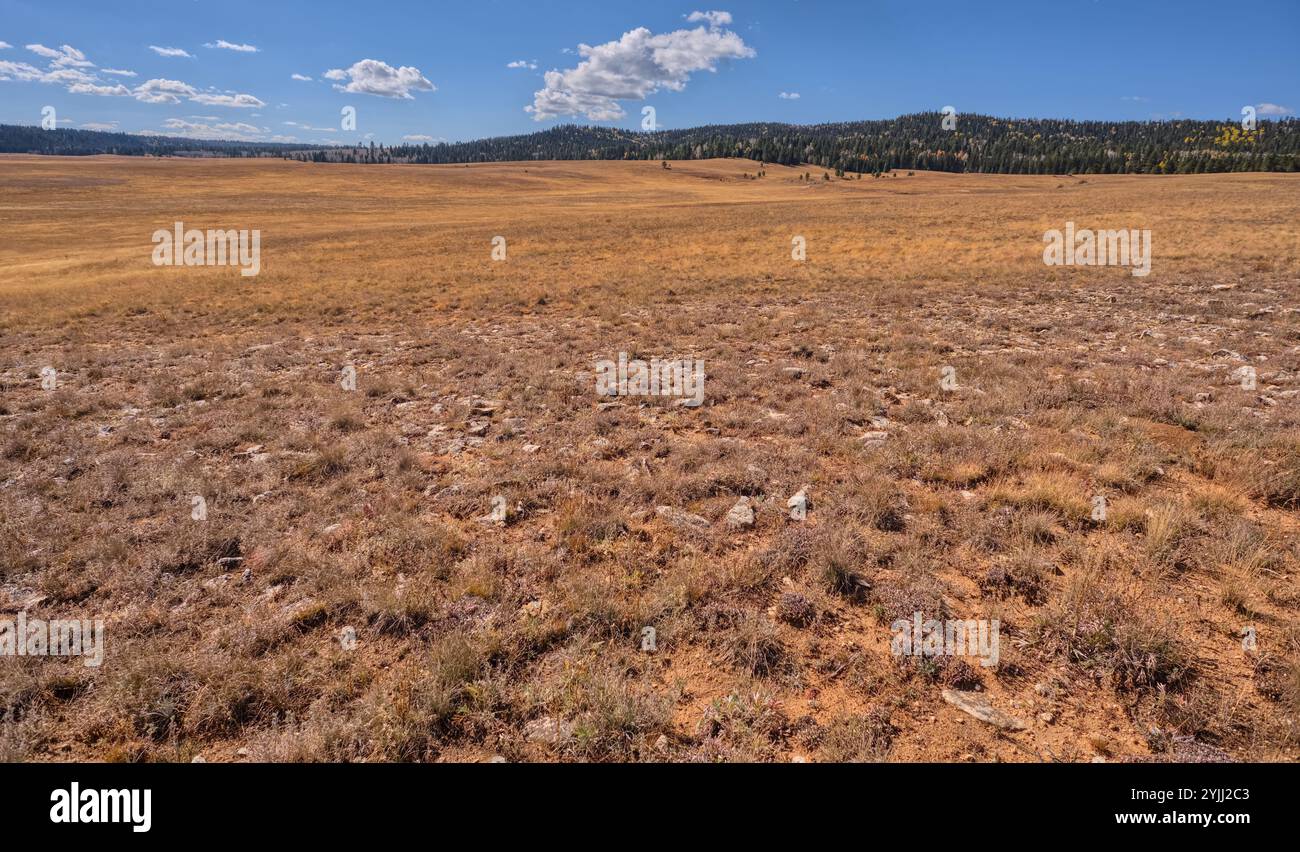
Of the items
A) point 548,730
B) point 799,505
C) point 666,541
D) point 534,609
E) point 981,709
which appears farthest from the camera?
point 799,505

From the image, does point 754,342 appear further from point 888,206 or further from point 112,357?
point 888,206

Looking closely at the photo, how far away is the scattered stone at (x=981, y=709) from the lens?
13.3 ft

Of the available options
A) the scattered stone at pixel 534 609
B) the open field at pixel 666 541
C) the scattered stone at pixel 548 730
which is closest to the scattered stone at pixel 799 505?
the open field at pixel 666 541

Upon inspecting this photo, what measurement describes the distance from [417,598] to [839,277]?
26.2m

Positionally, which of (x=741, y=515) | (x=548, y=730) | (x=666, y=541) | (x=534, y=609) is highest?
(x=741, y=515)

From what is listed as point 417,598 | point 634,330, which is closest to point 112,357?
point 634,330

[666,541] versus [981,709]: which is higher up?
[666,541]

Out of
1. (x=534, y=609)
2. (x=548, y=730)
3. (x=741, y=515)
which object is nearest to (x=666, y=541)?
(x=741, y=515)

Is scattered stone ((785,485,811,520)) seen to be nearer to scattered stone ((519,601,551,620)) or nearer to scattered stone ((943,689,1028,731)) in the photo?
scattered stone ((943,689,1028,731))

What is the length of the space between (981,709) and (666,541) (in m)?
3.32

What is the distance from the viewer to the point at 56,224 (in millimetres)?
55688

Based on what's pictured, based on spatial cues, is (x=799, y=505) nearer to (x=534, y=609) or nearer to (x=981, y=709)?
(x=981, y=709)

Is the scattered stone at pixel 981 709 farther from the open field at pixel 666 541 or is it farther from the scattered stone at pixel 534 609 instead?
the scattered stone at pixel 534 609

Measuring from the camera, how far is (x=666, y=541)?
21.2ft
